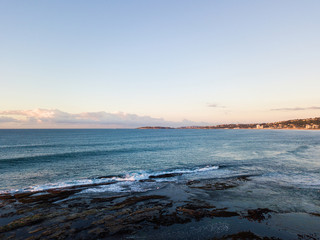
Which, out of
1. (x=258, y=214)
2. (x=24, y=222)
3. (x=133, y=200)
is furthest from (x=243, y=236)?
(x=24, y=222)

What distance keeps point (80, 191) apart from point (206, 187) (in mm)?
16459

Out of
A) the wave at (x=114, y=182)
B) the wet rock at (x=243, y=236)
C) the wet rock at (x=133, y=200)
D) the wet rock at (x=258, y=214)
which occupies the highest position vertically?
the wet rock at (x=243, y=236)

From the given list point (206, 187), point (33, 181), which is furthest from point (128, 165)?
point (206, 187)

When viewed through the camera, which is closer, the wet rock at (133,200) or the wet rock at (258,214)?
the wet rock at (258,214)

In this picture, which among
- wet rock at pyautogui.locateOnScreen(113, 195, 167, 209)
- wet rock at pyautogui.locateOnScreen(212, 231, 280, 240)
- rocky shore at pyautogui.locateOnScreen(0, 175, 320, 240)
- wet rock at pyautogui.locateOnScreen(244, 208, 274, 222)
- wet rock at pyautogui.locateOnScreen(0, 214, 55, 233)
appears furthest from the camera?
wet rock at pyautogui.locateOnScreen(113, 195, 167, 209)

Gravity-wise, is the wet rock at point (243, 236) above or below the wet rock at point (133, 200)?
above

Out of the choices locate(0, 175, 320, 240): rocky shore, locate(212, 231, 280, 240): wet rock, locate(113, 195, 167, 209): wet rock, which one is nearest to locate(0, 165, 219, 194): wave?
locate(0, 175, 320, 240): rocky shore

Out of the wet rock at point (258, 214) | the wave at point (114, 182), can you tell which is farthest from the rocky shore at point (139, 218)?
the wave at point (114, 182)

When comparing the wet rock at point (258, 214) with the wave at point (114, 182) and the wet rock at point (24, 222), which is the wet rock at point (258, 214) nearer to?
the wave at point (114, 182)

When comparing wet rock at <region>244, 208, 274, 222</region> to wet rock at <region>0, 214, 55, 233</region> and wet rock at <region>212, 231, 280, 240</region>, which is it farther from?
wet rock at <region>0, 214, 55, 233</region>

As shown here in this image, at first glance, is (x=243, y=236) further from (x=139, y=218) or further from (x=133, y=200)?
(x=133, y=200)

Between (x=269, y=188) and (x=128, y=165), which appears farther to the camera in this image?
(x=128, y=165)

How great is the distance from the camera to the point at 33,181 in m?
29.6

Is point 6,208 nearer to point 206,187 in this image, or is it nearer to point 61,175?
point 61,175
